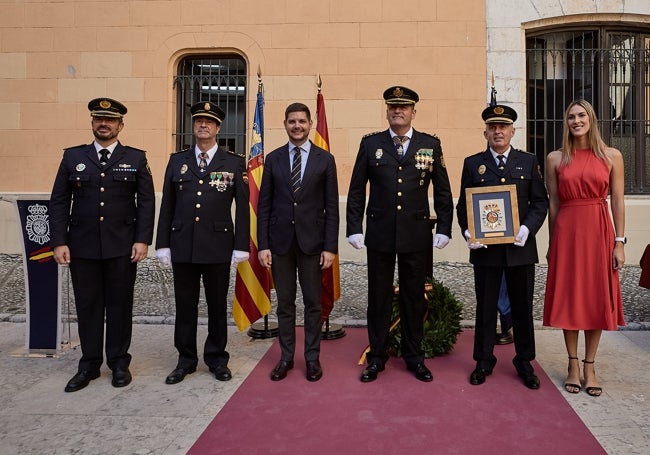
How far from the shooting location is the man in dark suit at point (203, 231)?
3689 mm

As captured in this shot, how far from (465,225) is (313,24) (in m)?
6.11

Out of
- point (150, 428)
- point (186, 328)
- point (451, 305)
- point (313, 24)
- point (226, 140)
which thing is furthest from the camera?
point (226, 140)

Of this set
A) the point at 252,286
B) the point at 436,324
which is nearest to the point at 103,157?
the point at 252,286

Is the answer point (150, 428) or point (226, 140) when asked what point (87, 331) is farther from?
point (226, 140)

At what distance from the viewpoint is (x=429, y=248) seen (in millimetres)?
3971

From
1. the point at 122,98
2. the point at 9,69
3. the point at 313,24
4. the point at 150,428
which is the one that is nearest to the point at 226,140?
the point at 122,98

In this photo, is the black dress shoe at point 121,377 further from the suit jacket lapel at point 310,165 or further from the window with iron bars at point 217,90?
the window with iron bars at point 217,90

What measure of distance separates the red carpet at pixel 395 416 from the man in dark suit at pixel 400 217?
0.90 feet

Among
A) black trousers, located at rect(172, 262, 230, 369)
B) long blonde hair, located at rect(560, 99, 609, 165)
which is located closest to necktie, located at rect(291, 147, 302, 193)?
black trousers, located at rect(172, 262, 230, 369)

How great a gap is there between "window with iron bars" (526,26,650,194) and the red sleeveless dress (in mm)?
5650

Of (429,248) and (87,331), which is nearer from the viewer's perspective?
(87,331)

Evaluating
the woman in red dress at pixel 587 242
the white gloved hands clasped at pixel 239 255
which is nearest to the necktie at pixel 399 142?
the woman in red dress at pixel 587 242

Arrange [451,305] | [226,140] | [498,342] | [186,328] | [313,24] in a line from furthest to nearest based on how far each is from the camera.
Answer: [226,140] < [313,24] < [498,342] < [451,305] < [186,328]

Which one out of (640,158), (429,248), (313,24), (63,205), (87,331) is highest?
(313,24)
